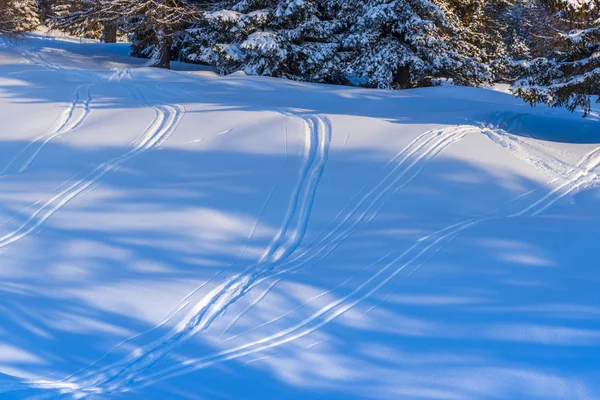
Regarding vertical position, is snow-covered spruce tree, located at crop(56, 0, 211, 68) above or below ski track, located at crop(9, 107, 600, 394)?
above

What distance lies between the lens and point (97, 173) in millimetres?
7961

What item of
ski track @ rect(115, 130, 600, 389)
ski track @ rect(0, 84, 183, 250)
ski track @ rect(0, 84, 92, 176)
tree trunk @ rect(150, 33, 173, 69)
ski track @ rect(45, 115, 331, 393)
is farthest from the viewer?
tree trunk @ rect(150, 33, 173, 69)

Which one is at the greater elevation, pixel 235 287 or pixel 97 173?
pixel 97 173

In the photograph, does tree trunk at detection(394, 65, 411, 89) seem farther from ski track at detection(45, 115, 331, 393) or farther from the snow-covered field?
ski track at detection(45, 115, 331, 393)

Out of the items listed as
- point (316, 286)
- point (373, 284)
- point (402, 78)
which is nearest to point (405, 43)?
point (402, 78)

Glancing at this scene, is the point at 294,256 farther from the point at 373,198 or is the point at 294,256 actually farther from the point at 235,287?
the point at 373,198

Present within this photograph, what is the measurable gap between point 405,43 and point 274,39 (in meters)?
3.65

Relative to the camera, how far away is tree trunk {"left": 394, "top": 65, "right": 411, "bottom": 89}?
1706cm

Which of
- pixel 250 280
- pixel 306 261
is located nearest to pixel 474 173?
pixel 306 261

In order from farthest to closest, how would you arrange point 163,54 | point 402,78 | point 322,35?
point 163,54, point 402,78, point 322,35

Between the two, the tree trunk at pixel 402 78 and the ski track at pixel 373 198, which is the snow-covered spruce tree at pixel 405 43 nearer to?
the tree trunk at pixel 402 78

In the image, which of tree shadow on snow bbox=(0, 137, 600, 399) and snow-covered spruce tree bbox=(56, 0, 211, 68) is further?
snow-covered spruce tree bbox=(56, 0, 211, 68)

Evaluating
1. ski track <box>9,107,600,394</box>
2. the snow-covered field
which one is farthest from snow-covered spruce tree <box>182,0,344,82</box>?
ski track <box>9,107,600,394</box>

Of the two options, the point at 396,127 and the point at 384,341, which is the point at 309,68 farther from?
the point at 384,341
